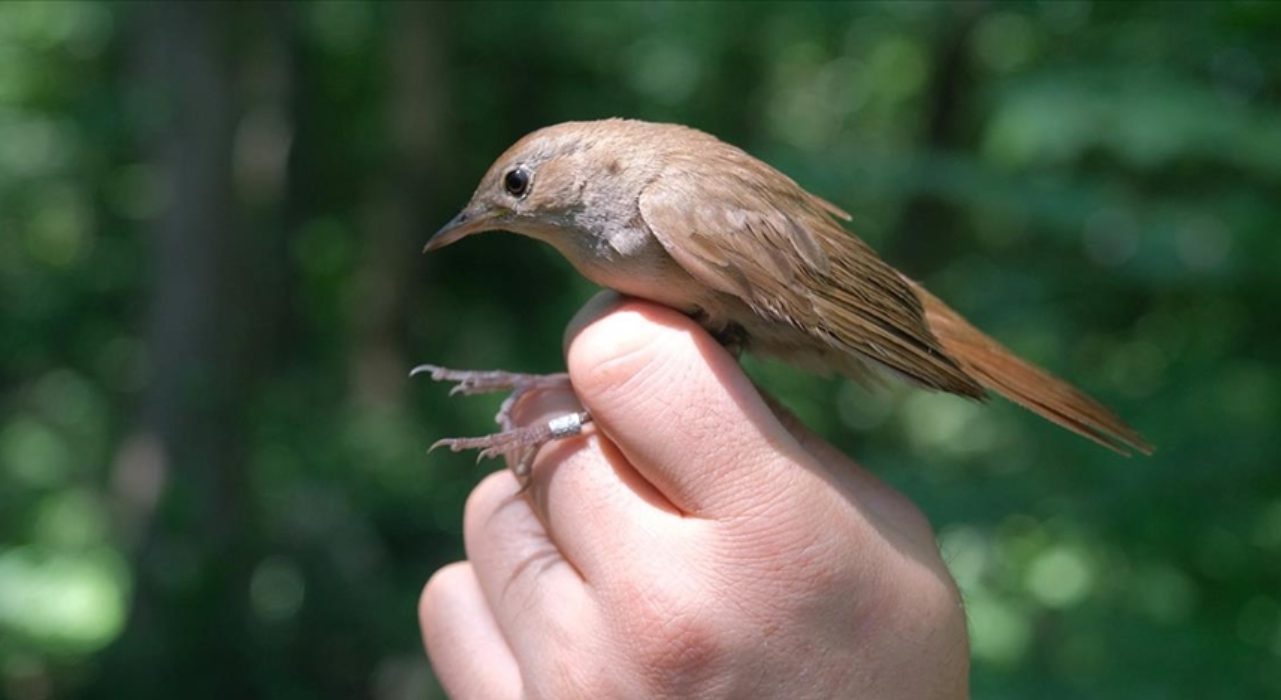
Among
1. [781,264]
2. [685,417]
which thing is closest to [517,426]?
[685,417]

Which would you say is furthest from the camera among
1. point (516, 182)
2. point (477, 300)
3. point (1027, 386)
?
point (477, 300)

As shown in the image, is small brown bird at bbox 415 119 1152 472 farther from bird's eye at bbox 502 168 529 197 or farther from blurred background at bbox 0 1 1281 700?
blurred background at bbox 0 1 1281 700

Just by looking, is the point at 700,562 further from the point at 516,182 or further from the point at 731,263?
the point at 516,182

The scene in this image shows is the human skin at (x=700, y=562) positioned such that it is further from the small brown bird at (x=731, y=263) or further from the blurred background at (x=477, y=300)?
the blurred background at (x=477, y=300)

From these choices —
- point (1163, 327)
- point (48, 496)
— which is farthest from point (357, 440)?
point (1163, 327)

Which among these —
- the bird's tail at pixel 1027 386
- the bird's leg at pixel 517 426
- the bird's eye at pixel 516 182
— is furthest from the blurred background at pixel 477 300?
the bird's leg at pixel 517 426

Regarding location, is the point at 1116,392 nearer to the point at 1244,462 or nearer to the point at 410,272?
the point at 1244,462
